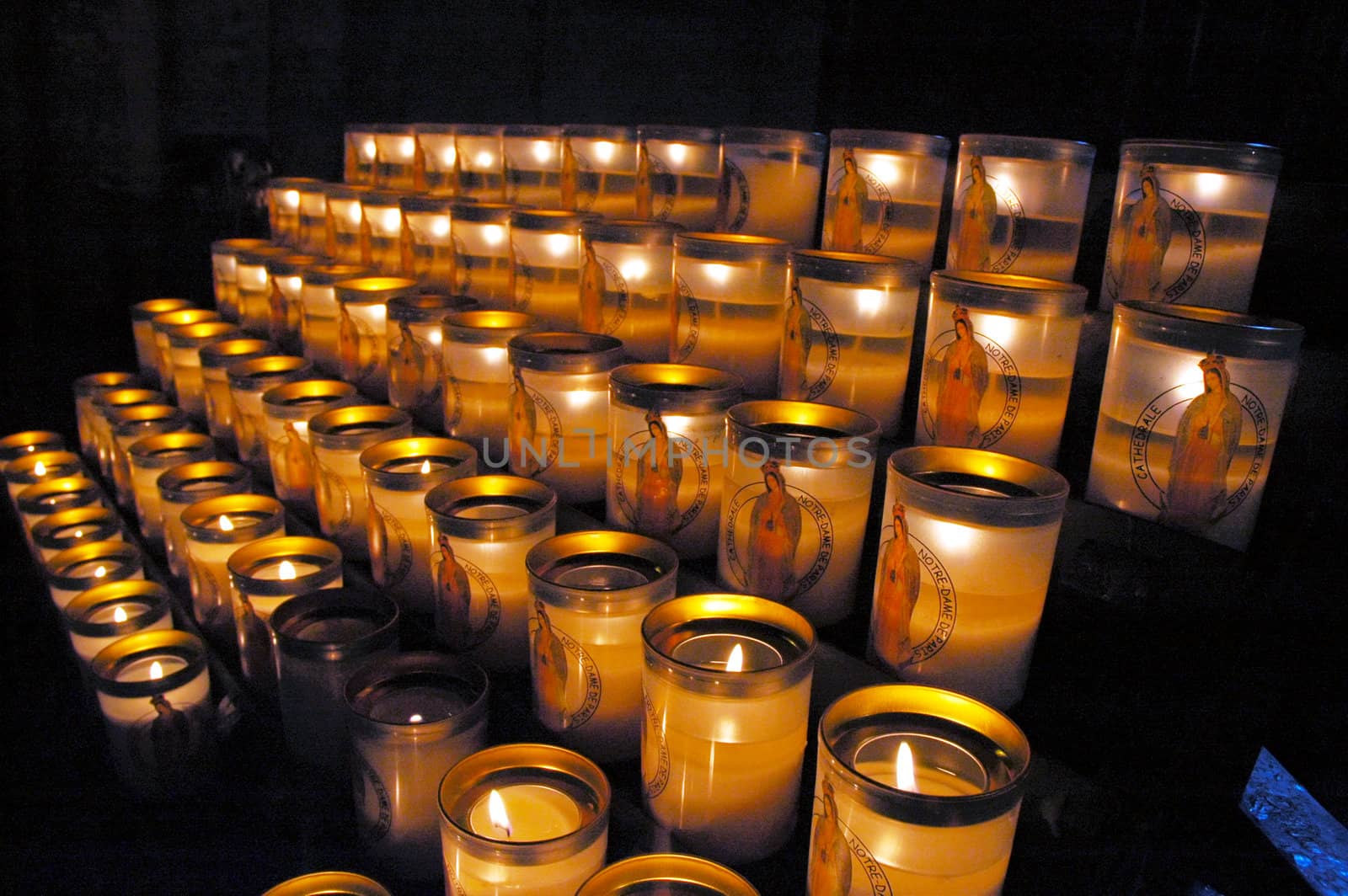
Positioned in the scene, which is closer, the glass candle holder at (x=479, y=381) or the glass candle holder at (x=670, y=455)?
the glass candle holder at (x=670, y=455)

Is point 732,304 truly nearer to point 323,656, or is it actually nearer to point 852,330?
point 852,330

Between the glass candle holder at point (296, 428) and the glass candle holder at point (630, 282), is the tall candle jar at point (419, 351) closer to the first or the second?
the glass candle holder at point (296, 428)

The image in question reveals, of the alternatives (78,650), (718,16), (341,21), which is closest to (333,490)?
(78,650)

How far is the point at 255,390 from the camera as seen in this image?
5.12 feet

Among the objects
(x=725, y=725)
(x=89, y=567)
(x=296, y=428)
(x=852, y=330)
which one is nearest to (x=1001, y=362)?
(x=852, y=330)

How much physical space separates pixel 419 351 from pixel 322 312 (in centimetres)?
34

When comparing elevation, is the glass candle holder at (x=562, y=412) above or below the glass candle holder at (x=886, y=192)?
below

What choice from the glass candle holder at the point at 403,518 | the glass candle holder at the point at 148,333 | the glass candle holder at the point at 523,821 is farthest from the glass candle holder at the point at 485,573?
the glass candle holder at the point at 148,333

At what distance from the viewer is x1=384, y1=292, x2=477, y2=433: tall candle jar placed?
4.60ft

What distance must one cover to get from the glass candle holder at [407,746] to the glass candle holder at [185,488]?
1.87 feet

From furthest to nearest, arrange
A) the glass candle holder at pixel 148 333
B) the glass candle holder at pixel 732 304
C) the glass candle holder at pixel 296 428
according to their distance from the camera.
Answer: the glass candle holder at pixel 148 333
the glass candle holder at pixel 296 428
the glass candle holder at pixel 732 304

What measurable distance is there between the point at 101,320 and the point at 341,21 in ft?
3.79

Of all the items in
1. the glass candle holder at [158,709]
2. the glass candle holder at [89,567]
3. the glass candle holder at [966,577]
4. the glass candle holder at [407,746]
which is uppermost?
the glass candle holder at [966,577]

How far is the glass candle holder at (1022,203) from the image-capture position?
0.94 meters
